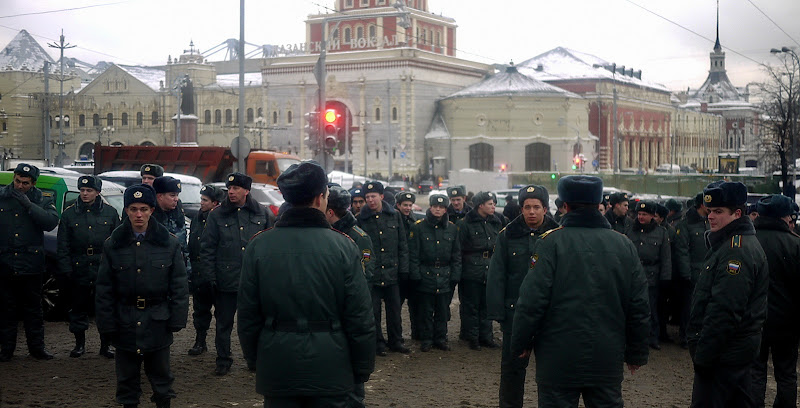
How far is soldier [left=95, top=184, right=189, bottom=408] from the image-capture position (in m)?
7.41

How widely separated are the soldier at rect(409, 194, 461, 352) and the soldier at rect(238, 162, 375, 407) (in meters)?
6.85

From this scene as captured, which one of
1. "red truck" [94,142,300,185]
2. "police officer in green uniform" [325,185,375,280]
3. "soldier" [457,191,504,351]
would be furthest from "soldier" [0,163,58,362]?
"red truck" [94,142,300,185]

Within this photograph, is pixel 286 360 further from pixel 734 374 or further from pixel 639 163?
pixel 639 163

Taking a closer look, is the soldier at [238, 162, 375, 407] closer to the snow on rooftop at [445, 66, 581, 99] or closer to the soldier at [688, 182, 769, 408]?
the soldier at [688, 182, 769, 408]

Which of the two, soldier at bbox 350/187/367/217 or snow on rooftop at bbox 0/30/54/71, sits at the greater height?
snow on rooftop at bbox 0/30/54/71

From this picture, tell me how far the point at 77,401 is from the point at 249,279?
4.15 metres

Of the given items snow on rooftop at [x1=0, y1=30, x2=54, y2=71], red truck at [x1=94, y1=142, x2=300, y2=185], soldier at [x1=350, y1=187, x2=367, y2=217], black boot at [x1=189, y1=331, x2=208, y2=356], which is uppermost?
snow on rooftop at [x1=0, y1=30, x2=54, y2=71]

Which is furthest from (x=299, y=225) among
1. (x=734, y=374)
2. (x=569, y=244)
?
(x=734, y=374)

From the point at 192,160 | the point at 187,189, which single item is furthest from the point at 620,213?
the point at 192,160

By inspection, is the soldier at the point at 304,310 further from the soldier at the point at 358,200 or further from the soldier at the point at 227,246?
the soldier at the point at 358,200

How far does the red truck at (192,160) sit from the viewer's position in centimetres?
3578

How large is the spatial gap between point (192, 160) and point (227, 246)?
26.8 metres

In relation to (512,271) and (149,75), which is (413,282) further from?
(149,75)

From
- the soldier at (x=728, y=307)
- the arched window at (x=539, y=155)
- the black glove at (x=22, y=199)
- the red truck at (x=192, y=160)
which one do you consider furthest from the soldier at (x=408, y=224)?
the arched window at (x=539, y=155)
